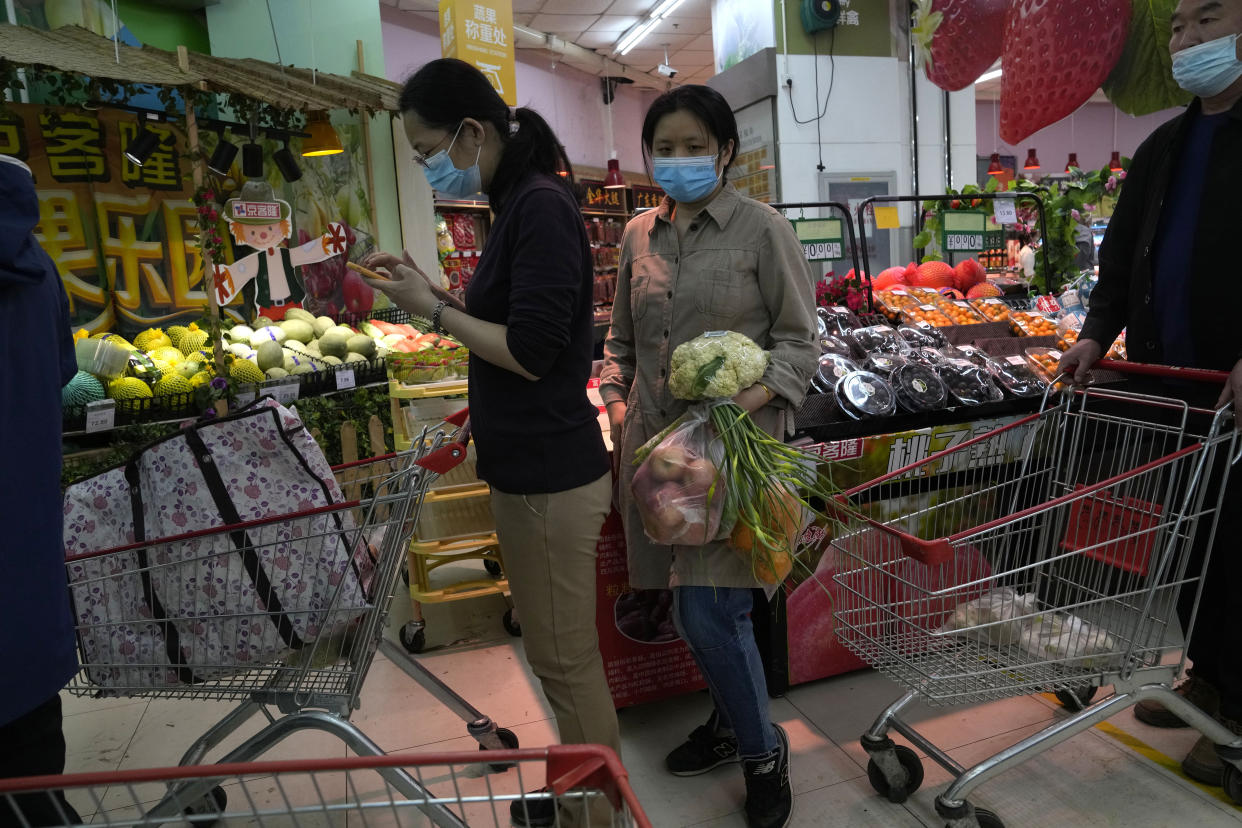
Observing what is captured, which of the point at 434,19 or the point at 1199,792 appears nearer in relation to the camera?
the point at 1199,792

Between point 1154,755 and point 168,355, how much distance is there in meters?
4.80

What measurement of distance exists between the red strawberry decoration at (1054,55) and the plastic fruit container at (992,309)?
2.26ft

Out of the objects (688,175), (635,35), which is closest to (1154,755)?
(688,175)

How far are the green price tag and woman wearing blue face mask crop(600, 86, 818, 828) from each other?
226 cm

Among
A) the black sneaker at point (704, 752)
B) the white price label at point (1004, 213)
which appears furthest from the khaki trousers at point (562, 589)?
the white price label at point (1004, 213)

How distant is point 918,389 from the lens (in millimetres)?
2688

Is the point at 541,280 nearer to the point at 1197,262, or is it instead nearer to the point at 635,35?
the point at 1197,262

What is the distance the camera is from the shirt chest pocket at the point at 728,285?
1.97 metres

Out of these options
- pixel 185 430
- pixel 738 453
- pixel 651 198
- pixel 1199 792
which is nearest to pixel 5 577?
pixel 185 430

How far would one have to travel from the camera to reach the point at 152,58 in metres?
4.35

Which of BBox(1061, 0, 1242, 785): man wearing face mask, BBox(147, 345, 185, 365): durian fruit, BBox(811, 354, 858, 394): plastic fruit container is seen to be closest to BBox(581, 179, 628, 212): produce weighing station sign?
BBox(147, 345, 185, 365): durian fruit

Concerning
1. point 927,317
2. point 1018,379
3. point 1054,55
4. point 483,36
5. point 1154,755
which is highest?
point 483,36

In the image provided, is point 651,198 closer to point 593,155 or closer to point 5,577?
point 593,155

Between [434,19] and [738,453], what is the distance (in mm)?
9039
